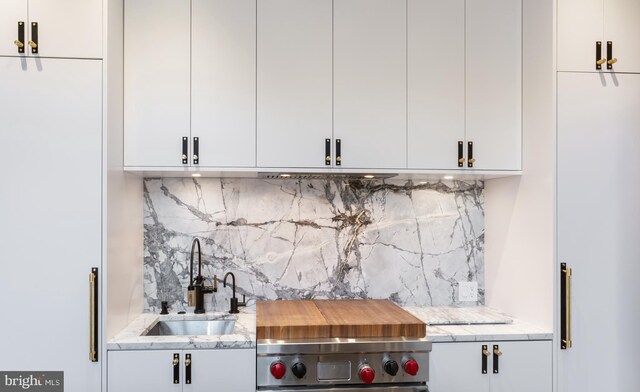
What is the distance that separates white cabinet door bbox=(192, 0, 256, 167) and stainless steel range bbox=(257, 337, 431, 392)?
908 millimetres

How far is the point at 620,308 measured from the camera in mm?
2188

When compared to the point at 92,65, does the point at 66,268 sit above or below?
below

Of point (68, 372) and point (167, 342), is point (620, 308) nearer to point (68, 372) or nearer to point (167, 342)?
point (167, 342)

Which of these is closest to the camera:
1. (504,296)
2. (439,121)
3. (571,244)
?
(571,244)

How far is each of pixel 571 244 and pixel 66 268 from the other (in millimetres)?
2310

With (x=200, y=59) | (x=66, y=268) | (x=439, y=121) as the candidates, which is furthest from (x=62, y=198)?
(x=439, y=121)

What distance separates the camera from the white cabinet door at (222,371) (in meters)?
1.98

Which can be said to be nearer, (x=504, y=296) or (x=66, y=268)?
(x=66, y=268)

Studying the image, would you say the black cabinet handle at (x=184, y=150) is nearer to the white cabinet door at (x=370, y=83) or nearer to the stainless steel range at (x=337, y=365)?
the white cabinet door at (x=370, y=83)

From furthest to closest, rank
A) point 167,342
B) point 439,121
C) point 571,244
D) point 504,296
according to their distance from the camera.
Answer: point 504,296
point 439,121
point 571,244
point 167,342

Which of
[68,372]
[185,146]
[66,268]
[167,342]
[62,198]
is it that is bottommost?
[68,372]

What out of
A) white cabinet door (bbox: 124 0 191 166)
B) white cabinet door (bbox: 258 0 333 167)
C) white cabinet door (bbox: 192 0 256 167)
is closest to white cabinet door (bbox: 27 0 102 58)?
white cabinet door (bbox: 124 0 191 166)

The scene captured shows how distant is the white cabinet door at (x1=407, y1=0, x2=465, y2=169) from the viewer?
92.2 inches

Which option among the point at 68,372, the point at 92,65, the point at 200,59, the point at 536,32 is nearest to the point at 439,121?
the point at 536,32
